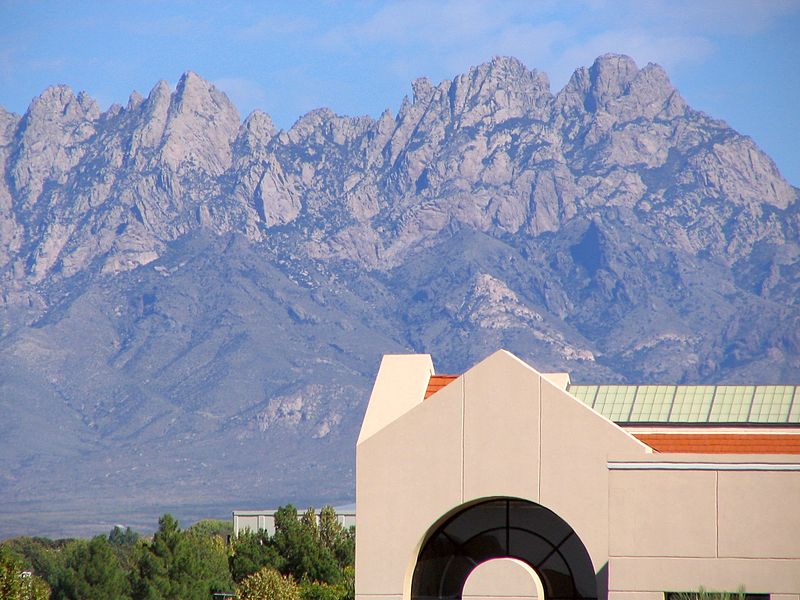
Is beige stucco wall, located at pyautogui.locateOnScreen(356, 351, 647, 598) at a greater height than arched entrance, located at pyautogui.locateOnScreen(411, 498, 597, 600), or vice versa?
beige stucco wall, located at pyautogui.locateOnScreen(356, 351, 647, 598)

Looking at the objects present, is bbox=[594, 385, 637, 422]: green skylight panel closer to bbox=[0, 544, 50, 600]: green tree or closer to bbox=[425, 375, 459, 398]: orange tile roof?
bbox=[425, 375, 459, 398]: orange tile roof

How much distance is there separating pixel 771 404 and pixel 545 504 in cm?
1166

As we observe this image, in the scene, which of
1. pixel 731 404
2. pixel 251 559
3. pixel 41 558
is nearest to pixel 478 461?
pixel 731 404

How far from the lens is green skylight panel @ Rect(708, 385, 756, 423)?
133 ft

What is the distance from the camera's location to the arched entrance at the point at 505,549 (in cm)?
3259

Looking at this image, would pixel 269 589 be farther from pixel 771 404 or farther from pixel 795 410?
pixel 795 410

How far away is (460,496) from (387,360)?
506 centimetres

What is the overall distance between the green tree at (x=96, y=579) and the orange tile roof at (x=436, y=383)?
50.5 meters

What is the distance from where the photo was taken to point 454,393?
32.9 m

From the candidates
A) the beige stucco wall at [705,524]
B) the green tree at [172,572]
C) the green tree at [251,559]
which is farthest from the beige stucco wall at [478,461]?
the green tree at [251,559]

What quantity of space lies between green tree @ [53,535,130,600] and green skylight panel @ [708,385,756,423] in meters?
48.8

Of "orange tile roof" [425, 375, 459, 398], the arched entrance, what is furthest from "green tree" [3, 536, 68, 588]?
the arched entrance

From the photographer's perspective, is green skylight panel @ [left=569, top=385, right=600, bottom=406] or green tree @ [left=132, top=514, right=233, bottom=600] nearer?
green skylight panel @ [left=569, top=385, right=600, bottom=406]

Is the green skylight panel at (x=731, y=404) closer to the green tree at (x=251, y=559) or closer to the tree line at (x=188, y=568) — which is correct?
the tree line at (x=188, y=568)
